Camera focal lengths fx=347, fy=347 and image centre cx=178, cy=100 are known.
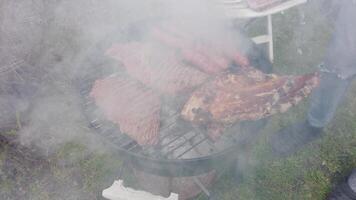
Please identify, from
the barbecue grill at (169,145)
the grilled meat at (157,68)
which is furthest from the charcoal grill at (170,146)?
the grilled meat at (157,68)

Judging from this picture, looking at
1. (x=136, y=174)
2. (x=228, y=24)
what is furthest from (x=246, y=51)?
(x=136, y=174)

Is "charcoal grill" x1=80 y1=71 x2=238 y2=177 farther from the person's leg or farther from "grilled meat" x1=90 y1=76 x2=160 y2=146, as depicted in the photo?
the person's leg

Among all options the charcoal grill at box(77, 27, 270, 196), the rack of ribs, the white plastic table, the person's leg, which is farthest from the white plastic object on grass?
the white plastic table

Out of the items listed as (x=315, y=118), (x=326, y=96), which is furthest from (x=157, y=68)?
(x=315, y=118)

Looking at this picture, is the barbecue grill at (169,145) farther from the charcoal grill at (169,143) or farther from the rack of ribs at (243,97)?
the rack of ribs at (243,97)

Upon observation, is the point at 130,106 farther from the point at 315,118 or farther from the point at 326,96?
the point at 315,118

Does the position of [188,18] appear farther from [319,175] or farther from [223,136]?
[319,175]
